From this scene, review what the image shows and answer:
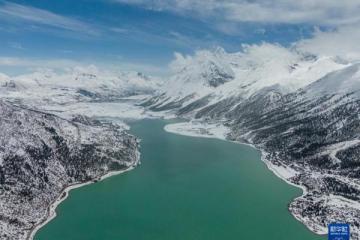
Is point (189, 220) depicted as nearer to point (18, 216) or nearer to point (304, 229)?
point (304, 229)

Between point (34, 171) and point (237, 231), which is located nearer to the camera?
point (237, 231)

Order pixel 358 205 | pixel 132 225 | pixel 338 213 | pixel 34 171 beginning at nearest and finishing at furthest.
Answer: pixel 132 225, pixel 338 213, pixel 358 205, pixel 34 171

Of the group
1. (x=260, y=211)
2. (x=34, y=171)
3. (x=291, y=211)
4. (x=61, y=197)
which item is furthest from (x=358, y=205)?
(x=34, y=171)

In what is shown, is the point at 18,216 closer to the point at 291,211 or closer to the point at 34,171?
the point at 34,171

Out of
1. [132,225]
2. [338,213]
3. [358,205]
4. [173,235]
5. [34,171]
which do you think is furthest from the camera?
[34,171]

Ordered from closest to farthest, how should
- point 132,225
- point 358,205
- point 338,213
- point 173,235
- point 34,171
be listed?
point 173,235, point 132,225, point 338,213, point 358,205, point 34,171

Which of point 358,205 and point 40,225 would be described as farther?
point 358,205

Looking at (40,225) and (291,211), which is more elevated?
(291,211)

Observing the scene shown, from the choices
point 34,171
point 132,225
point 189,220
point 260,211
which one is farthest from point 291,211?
point 34,171

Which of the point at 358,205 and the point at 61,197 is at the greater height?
the point at 358,205
